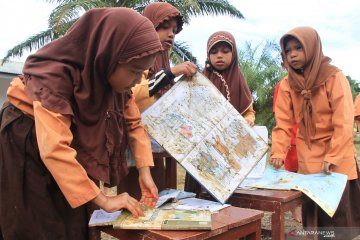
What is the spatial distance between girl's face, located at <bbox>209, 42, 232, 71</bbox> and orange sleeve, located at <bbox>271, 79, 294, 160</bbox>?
18.6 inches

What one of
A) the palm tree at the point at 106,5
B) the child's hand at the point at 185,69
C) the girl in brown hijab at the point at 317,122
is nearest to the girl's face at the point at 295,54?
the girl in brown hijab at the point at 317,122

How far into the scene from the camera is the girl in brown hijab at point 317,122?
7.66 ft

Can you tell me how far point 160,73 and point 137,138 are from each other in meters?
0.46

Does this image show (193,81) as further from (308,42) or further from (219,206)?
(308,42)

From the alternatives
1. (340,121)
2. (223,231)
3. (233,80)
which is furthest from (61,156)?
(340,121)

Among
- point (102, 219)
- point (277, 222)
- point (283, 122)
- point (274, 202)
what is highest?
point (283, 122)

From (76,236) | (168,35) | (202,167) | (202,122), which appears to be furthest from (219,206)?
(168,35)

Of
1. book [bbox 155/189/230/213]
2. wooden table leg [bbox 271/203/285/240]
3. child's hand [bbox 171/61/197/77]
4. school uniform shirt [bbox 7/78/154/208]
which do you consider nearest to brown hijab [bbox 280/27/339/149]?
wooden table leg [bbox 271/203/285/240]

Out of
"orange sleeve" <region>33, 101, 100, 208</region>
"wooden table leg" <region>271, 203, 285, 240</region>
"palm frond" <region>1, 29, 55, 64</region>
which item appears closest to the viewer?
"orange sleeve" <region>33, 101, 100, 208</region>

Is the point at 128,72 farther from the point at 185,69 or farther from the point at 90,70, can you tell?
the point at 185,69

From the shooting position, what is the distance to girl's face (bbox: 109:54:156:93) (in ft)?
4.36

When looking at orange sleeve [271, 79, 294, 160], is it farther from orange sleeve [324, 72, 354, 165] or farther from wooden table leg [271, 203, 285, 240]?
wooden table leg [271, 203, 285, 240]

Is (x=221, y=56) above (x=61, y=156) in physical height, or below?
above

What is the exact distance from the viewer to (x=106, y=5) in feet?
29.8
